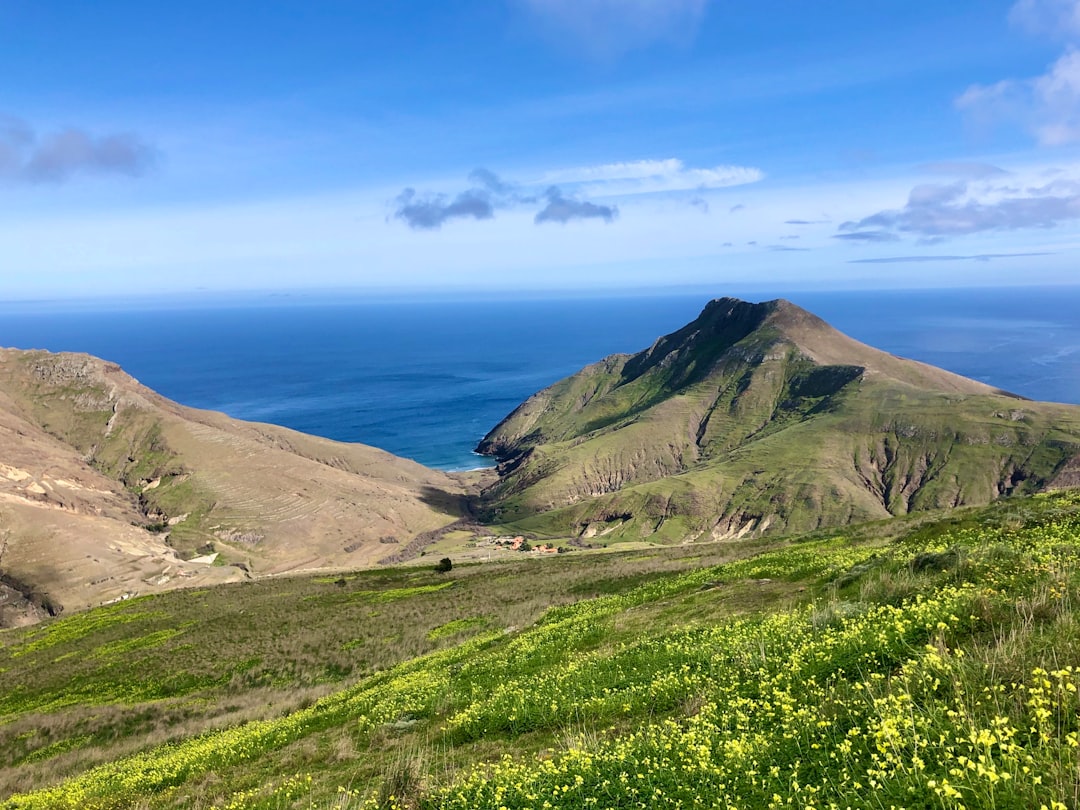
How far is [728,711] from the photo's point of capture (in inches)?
391

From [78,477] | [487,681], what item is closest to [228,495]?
[78,477]

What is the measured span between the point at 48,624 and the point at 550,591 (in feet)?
226

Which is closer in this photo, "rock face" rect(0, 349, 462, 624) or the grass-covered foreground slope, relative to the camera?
the grass-covered foreground slope

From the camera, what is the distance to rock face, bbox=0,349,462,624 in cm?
11425

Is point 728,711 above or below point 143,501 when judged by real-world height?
above

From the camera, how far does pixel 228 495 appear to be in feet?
524

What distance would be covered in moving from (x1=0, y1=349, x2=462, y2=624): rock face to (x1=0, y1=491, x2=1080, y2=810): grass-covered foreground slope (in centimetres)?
10580

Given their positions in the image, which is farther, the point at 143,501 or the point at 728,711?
the point at 143,501

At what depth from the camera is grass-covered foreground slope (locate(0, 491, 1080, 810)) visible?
6.70 m

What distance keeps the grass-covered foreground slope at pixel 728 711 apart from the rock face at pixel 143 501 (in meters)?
106

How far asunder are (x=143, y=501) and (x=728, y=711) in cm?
18880

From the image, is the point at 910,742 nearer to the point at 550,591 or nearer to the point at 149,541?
the point at 550,591

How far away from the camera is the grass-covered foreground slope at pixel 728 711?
670 centimetres

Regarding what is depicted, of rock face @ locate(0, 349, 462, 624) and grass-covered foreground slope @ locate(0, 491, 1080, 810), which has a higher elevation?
grass-covered foreground slope @ locate(0, 491, 1080, 810)
